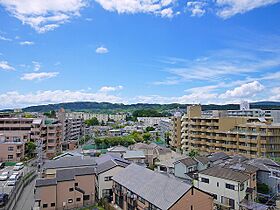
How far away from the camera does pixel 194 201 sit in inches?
601

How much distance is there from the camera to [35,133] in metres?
43.0

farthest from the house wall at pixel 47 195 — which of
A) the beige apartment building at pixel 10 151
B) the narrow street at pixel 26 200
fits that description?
the beige apartment building at pixel 10 151

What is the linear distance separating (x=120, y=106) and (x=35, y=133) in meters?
147

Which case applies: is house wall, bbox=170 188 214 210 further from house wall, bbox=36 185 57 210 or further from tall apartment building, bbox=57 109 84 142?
tall apartment building, bbox=57 109 84 142

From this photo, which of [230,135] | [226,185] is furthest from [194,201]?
[230,135]

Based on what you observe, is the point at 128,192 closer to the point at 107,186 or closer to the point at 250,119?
the point at 107,186

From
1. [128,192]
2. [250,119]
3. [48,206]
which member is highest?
[250,119]

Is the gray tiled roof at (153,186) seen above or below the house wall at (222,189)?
above

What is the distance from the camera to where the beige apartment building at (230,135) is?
34938 mm

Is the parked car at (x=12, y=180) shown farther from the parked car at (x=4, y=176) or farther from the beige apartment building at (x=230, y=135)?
the beige apartment building at (x=230, y=135)

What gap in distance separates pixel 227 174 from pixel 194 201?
634 centimetres

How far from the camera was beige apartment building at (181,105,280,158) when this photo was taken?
3494 centimetres

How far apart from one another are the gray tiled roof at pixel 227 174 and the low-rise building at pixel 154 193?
4513mm

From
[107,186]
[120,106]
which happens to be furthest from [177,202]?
[120,106]
